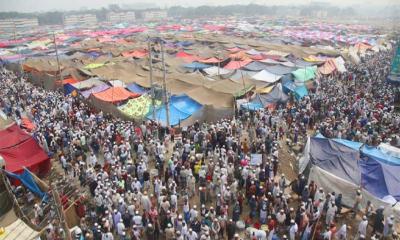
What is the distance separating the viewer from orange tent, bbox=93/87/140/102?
68.3 feet

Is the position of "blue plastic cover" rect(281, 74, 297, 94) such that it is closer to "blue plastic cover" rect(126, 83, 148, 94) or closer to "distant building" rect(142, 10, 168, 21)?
"blue plastic cover" rect(126, 83, 148, 94)

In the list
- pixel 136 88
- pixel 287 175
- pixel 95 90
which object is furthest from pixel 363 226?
pixel 95 90

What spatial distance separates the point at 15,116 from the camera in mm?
19344

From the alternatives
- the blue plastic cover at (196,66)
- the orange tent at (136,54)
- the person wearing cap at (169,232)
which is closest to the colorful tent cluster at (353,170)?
the person wearing cap at (169,232)

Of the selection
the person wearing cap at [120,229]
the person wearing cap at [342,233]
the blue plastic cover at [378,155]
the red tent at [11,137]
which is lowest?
the person wearing cap at [342,233]

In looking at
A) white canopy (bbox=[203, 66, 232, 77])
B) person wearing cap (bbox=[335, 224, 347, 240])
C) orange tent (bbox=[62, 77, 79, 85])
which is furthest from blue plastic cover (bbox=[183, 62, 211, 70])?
person wearing cap (bbox=[335, 224, 347, 240])

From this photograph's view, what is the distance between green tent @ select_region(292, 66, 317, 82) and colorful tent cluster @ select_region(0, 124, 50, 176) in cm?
1912

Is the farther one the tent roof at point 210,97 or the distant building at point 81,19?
the distant building at point 81,19

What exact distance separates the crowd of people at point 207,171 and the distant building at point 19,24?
101 meters

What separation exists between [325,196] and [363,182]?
1541 millimetres

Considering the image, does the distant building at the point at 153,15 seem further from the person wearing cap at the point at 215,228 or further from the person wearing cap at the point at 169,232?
the person wearing cap at the point at 215,228

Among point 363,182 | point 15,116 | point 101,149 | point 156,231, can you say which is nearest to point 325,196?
point 363,182

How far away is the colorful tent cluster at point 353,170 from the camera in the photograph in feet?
37.1

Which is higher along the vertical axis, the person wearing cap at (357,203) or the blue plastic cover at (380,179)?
the blue plastic cover at (380,179)
